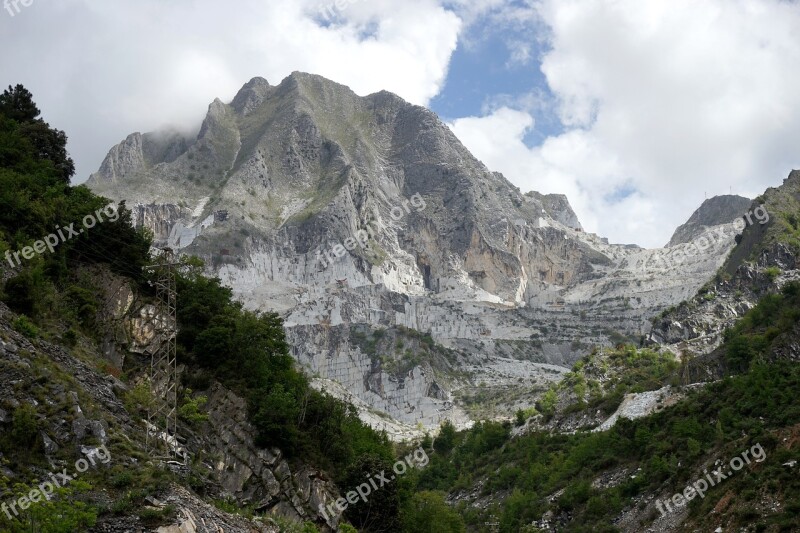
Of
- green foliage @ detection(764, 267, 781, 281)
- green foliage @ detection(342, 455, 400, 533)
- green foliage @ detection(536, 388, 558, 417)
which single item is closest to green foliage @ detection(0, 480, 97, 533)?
green foliage @ detection(342, 455, 400, 533)

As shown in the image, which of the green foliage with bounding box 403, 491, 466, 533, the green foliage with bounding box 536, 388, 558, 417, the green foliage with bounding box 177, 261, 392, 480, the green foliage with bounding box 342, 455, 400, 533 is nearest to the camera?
the green foliage with bounding box 177, 261, 392, 480

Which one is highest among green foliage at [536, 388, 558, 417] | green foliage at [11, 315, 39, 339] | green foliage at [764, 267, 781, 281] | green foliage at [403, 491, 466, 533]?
green foliage at [11, 315, 39, 339]

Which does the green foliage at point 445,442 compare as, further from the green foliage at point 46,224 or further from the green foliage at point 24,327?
the green foliage at point 24,327

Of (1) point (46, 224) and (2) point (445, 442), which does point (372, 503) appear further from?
(2) point (445, 442)

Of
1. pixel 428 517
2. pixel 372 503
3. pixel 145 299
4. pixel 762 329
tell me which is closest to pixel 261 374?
pixel 145 299

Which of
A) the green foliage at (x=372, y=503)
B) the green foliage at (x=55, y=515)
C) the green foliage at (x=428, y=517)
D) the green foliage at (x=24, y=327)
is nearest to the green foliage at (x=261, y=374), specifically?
the green foliage at (x=372, y=503)

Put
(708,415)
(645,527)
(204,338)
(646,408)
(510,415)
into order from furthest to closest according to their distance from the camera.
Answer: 1. (510,415)
2. (646,408)
3. (708,415)
4. (645,527)
5. (204,338)

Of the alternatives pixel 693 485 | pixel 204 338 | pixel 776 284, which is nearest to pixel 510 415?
pixel 776 284

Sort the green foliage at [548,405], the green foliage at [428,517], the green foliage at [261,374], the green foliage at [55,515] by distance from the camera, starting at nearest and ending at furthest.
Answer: the green foliage at [55,515]
the green foliage at [261,374]
the green foliage at [428,517]
the green foliage at [548,405]

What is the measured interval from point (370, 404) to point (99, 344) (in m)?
118

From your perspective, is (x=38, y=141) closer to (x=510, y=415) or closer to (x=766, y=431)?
(x=766, y=431)

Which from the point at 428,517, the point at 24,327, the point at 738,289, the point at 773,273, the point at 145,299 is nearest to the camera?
the point at 24,327

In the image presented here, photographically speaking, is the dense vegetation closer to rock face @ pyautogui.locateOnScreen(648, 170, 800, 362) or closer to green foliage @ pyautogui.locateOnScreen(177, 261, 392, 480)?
green foliage @ pyautogui.locateOnScreen(177, 261, 392, 480)

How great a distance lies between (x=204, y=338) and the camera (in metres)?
42.9
